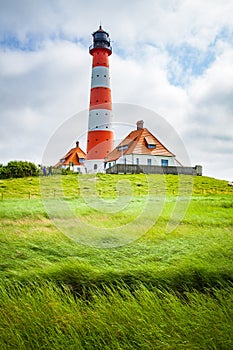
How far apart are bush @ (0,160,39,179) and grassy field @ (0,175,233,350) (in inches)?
122

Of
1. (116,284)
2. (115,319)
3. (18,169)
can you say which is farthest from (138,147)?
(115,319)

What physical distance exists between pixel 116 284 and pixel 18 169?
4.51 metres

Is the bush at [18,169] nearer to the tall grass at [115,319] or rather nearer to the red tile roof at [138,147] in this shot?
the red tile roof at [138,147]

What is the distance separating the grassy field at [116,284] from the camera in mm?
1723

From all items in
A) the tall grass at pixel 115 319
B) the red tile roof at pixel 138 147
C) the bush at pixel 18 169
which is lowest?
the tall grass at pixel 115 319

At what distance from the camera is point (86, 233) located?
2.60 meters

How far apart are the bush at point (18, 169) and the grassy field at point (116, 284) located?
3.09m

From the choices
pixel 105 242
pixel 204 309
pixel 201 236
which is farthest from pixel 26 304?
pixel 201 236

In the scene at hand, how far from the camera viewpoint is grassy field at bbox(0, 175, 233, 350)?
5.65 ft

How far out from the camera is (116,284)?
2.09 meters

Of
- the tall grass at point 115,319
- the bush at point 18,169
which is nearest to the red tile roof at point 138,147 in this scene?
the bush at point 18,169

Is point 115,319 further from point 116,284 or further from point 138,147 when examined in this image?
point 138,147

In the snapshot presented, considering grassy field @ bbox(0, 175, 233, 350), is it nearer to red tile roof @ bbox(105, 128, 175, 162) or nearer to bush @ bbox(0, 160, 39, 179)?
red tile roof @ bbox(105, 128, 175, 162)

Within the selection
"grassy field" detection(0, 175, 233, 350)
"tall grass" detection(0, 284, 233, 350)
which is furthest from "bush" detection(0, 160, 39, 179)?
"tall grass" detection(0, 284, 233, 350)
